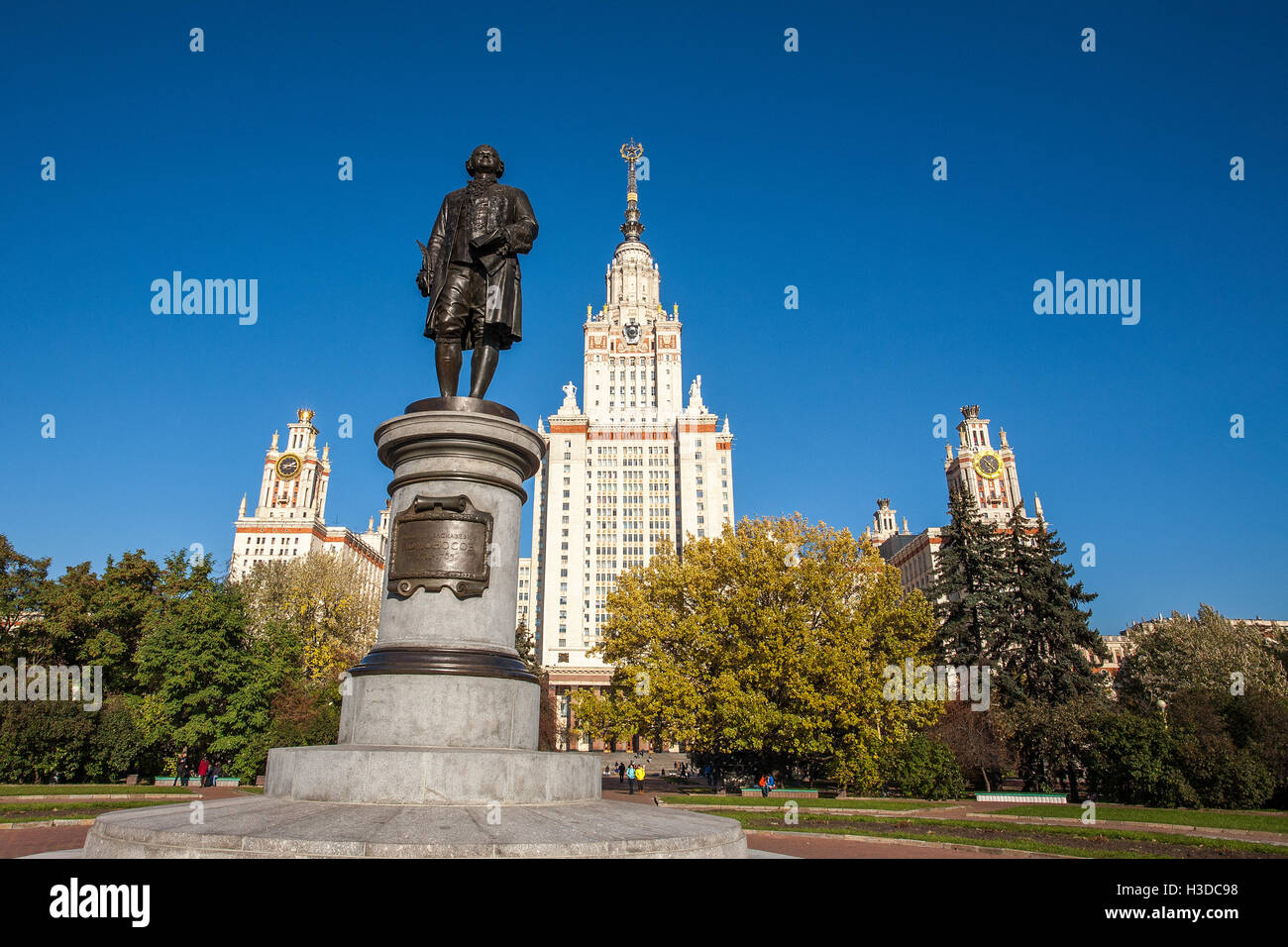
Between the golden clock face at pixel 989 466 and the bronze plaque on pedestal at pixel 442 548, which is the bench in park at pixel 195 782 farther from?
the golden clock face at pixel 989 466

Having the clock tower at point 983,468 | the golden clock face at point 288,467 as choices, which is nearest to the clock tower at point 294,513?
the golden clock face at point 288,467

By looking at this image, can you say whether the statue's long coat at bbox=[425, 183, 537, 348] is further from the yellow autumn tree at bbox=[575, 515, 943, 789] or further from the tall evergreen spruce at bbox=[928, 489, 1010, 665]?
the tall evergreen spruce at bbox=[928, 489, 1010, 665]

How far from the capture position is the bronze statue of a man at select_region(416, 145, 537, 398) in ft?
34.0

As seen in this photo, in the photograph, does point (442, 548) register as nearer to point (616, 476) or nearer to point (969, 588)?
point (969, 588)

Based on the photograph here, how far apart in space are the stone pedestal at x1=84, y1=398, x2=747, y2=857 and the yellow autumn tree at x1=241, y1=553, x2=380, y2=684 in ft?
109

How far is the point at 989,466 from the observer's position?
110438 millimetres

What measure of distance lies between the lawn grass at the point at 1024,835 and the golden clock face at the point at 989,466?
10086 centimetres

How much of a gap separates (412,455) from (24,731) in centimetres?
2594

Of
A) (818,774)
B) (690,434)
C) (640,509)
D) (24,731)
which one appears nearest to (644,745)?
(640,509)

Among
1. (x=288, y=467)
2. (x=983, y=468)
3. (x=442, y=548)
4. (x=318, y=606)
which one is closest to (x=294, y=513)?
(x=288, y=467)

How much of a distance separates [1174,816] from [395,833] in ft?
72.7
